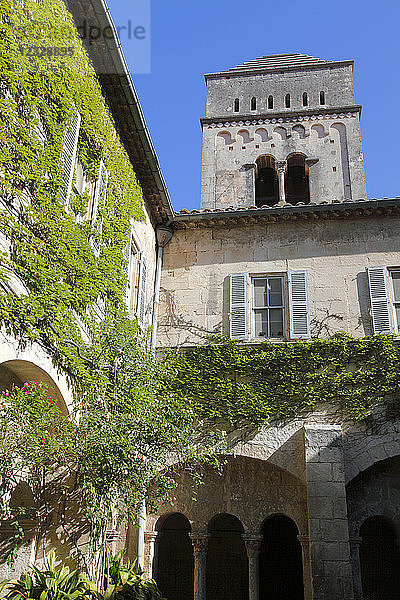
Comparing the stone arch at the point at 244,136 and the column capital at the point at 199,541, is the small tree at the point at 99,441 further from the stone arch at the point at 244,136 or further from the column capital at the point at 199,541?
the stone arch at the point at 244,136

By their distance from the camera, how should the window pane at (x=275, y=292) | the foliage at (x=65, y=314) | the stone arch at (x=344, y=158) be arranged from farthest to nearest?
the stone arch at (x=344, y=158)
the window pane at (x=275, y=292)
the foliage at (x=65, y=314)

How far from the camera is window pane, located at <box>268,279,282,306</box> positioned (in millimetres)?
11375

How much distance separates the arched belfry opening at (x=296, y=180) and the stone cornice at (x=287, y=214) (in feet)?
19.3

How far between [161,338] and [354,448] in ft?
13.1

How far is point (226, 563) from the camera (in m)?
13.7

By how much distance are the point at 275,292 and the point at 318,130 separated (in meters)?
8.48

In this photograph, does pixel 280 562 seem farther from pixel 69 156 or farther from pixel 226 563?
pixel 69 156


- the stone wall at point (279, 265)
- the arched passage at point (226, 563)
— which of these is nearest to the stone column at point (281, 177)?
the stone wall at point (279, 265)

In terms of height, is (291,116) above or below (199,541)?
above

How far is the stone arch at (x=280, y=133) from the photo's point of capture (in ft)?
58.5

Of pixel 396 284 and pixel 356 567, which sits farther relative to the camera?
pixel 396 284

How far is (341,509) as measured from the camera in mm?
8977

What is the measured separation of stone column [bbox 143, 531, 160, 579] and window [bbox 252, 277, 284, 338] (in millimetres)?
3946

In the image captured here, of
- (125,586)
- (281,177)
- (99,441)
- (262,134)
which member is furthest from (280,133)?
(125,586)
